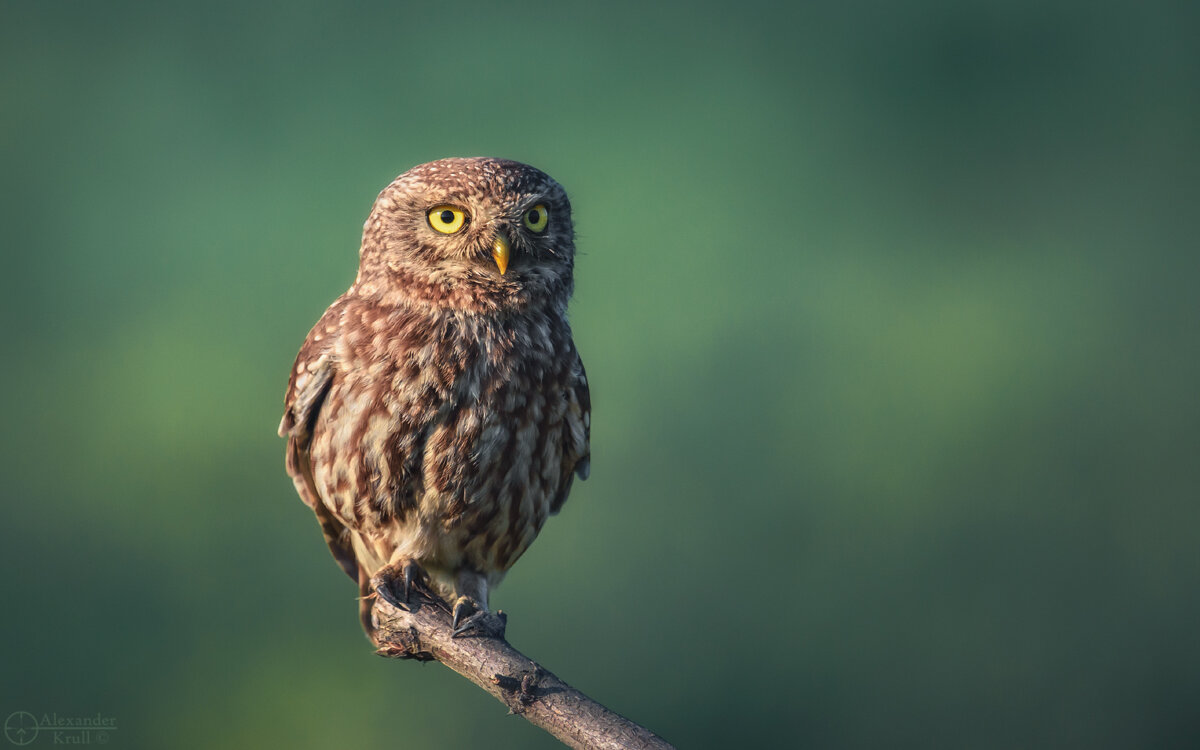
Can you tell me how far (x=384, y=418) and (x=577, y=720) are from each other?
100cm

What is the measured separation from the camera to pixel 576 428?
9.96 feet

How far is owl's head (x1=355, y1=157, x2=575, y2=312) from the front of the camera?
2.64m

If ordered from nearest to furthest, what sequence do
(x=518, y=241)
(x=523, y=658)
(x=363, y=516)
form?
(x=523, y=658) < (x=518, y=241) < (x=363, y=516)

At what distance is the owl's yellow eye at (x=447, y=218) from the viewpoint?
267 centimetres

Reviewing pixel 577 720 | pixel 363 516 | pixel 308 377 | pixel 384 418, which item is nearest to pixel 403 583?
pixel 363 516

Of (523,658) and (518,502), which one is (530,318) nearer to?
(518,502)

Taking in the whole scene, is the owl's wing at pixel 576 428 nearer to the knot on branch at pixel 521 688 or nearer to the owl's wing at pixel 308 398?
the owl's wing at pixel 308 398

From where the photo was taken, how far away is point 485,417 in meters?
2.75

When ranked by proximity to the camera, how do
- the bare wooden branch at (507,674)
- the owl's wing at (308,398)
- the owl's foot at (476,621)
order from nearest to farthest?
the bare wooden branch at (507,674) → the owl's foot at (476,621) → the owl's wing at (308,398)

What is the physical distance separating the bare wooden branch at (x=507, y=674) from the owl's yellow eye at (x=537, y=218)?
1.02m

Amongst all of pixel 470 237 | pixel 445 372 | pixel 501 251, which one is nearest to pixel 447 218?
pixel 470 237

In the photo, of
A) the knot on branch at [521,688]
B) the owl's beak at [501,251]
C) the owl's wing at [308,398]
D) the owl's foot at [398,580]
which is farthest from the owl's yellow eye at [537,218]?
the knot on branch at [521,688]

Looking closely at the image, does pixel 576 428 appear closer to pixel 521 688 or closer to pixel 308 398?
pixel 308 398

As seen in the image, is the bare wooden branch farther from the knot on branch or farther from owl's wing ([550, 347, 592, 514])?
owl's wing ([550, 347, 592, 514])
